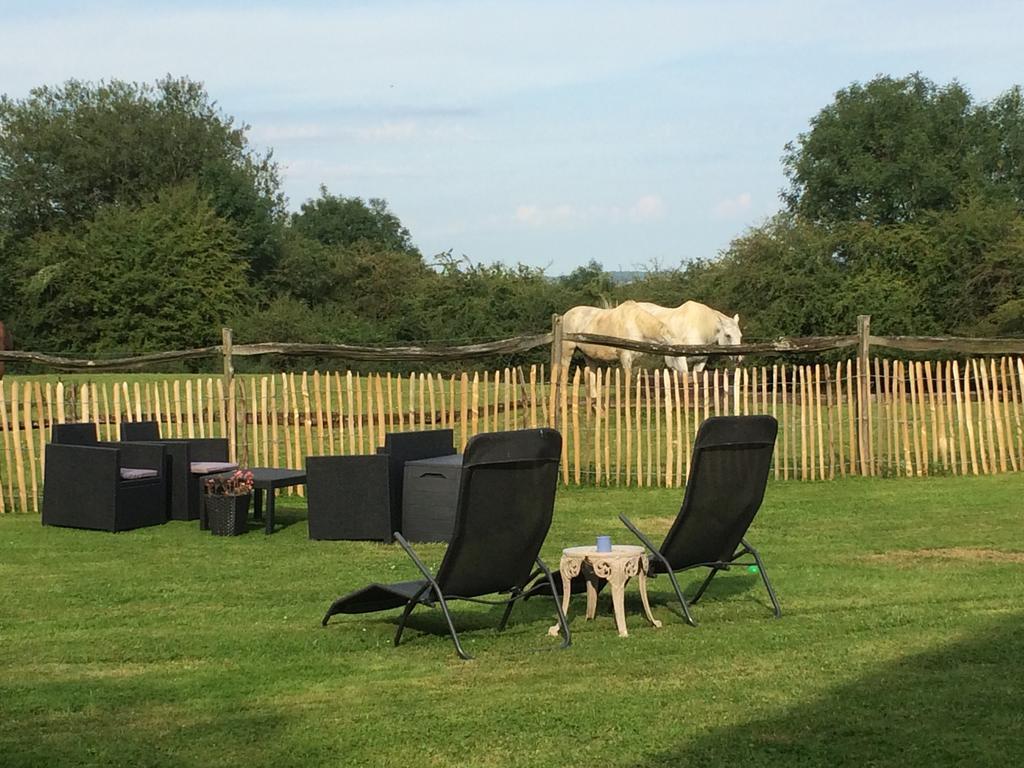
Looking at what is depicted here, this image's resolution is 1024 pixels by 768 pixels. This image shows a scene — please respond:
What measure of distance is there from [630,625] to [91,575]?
4024 millimetres

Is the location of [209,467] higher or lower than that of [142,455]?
lower

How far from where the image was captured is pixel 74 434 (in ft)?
38.8

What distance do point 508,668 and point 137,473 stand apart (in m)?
6.46

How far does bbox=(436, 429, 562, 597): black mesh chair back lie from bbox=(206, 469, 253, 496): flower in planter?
461 cm

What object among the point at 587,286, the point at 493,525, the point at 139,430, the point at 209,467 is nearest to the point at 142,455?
the point at 209,467

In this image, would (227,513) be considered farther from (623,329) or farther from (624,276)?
(624,276)

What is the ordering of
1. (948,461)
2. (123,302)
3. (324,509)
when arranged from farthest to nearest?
(123,302), (948,461), (324,509)

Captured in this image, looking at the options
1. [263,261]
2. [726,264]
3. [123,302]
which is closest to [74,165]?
[263,261]

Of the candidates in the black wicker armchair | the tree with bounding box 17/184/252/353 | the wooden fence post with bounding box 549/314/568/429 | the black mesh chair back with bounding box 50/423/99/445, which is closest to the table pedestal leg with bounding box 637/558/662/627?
the black wicker armchair

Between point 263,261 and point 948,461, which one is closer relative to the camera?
point 948,461

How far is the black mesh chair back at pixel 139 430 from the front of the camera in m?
12.4

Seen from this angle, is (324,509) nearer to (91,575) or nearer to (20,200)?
(91,575)

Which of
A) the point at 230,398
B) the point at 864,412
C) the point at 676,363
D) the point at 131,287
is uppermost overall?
the point at 131,287

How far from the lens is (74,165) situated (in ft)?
151
